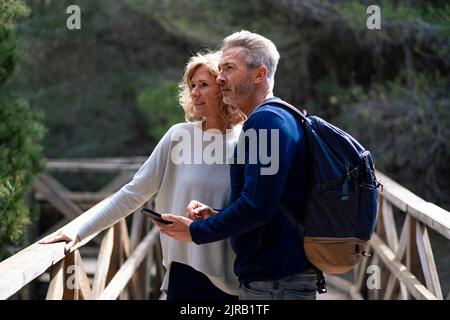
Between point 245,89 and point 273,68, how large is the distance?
120mm

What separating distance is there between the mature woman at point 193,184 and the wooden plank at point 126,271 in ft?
3.16

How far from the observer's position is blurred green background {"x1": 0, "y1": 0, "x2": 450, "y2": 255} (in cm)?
715

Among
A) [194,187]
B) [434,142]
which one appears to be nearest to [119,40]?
[434,142]

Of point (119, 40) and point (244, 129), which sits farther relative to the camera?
point (119, 40)

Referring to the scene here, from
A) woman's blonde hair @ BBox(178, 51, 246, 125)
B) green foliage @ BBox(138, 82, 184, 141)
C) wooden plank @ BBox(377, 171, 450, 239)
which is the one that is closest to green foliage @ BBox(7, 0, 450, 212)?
green foliage @ BBox(138, 82, 184, 141)

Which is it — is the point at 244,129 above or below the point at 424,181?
above

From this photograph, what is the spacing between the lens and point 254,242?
7.36 feet

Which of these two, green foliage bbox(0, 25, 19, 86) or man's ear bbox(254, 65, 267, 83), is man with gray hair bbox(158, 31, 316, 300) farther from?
green foliage bbox(0, 25, 19, 86)

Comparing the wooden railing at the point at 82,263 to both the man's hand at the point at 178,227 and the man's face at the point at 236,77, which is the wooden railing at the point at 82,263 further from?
the man's face at the point at 236,77

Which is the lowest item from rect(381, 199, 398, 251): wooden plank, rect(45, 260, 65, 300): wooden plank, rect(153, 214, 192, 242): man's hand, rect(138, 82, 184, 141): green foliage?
rect(381, 199, 398, 251): wooden plank

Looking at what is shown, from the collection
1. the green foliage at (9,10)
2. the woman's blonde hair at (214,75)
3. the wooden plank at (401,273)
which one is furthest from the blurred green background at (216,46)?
the wooden plank at (401,273)

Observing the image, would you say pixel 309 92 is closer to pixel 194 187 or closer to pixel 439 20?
pixel 439 20

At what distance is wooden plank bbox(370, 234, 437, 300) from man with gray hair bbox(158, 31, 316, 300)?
57.4 inches

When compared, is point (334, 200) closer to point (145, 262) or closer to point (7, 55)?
point (7, 55)
